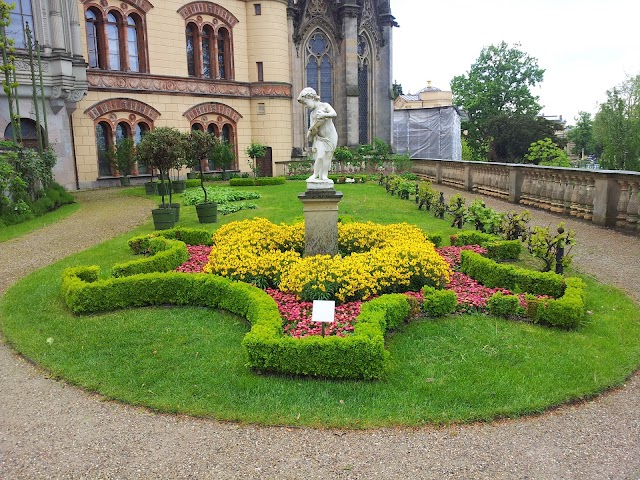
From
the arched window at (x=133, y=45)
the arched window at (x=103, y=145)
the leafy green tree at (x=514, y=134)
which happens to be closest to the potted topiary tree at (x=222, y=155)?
the arched window at (x=103, y=145)

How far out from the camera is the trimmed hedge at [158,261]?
911 cm

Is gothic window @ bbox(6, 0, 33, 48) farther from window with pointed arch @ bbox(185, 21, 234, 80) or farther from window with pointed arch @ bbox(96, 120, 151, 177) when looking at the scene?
window with pointed arch @ bbox(185, 21, 234, 80)

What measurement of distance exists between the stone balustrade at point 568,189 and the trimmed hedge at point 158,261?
32.9 ft

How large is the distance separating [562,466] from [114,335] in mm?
5458

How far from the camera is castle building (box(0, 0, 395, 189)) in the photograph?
2295cm

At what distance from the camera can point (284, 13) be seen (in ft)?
104

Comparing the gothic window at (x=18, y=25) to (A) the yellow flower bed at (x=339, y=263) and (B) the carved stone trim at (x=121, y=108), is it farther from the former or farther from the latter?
(A) the yellow flower bed at (x=339, y=263)

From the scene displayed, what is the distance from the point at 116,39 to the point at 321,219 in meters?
23.3


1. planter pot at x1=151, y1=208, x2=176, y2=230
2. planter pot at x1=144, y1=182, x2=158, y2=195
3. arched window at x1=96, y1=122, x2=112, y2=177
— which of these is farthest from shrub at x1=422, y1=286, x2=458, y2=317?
arched window at x1=96, y1=122, x2=112, y2=177

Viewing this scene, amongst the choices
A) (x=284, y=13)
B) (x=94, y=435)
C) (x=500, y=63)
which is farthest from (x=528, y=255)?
(x=500, y=63)

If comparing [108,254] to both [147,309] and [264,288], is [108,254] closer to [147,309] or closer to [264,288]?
[147,309]

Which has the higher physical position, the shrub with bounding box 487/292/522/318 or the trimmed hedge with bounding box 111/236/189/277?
the trimmed hedge with bounding box 111/236/189/277

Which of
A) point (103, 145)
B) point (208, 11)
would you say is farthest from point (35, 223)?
point (208, 11)

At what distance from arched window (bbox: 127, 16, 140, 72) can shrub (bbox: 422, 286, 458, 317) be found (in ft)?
83.4
